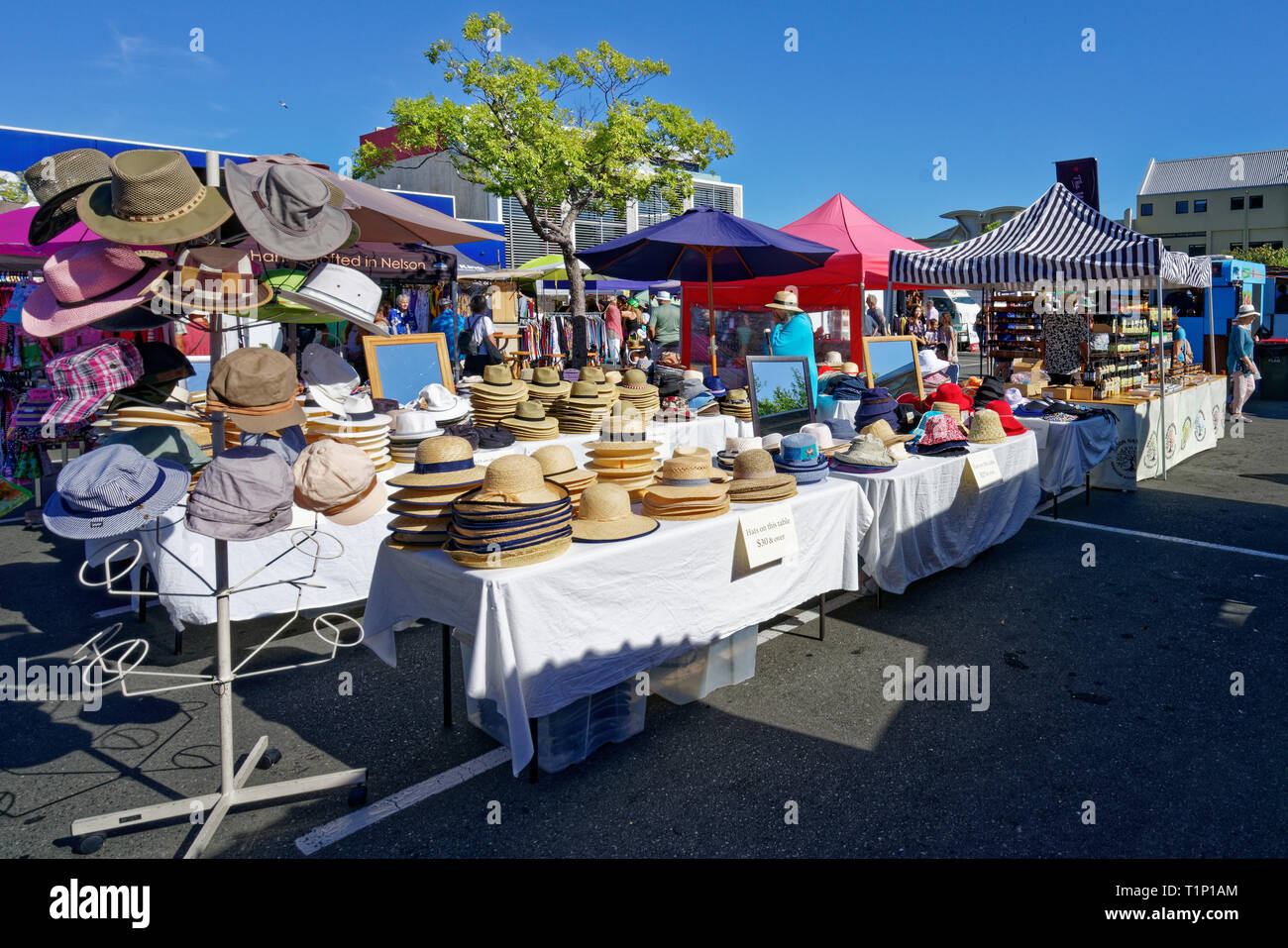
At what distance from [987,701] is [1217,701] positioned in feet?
3.45

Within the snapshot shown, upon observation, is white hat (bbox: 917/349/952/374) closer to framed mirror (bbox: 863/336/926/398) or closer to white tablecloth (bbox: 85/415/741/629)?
framed mirror (bbox: 863/336/926/398)

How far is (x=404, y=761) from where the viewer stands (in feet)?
11.3

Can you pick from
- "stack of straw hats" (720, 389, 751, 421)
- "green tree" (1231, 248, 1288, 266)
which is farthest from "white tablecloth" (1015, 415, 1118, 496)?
"green tree" (1231, 248, 1288, 266)

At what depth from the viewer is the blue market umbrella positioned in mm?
8336

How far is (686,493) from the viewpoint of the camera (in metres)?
3.72

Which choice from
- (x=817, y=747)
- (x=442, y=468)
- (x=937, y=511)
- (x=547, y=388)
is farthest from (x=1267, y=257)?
(x=442, y=468)

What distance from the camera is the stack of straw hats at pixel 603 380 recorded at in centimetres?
631

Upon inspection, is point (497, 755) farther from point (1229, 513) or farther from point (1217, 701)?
point (1229, 513)

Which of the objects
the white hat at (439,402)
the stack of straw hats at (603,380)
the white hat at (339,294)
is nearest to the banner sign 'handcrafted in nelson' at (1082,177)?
the stack of straw hats at (603,380)

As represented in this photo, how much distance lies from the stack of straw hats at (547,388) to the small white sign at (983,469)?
295cm

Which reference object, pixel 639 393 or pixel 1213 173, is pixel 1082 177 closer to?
pixel 639 393

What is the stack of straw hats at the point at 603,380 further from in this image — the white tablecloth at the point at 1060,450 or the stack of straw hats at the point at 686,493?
the white tablecloth at the point at 1060,450

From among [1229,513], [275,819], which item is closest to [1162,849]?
[275,819]
